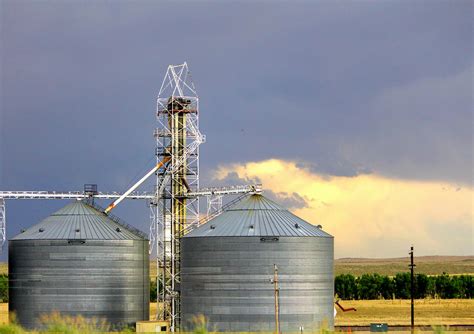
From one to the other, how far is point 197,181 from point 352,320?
34.0 metres

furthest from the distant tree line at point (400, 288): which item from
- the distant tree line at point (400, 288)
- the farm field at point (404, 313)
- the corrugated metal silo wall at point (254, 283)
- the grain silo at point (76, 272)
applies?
the corrugated metal silo wall at point (254, 283)

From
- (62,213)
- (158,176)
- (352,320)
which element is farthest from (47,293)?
(352,320)

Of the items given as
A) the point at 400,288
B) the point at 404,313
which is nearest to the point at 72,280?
the point at 404,313

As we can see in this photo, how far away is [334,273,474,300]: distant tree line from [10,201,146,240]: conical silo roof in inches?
3374

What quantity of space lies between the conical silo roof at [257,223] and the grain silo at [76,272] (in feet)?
37.4

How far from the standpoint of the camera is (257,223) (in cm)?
8894

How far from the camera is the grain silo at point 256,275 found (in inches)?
3356

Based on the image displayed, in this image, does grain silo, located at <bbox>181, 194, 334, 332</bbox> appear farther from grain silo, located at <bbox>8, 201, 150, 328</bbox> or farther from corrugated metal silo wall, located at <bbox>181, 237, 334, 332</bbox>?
grain silo, located at <bbox>8, 201, 150, 328</bbox>

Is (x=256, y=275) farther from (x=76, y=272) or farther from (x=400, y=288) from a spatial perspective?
(x=400, y=288)

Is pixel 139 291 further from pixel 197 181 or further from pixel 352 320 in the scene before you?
pixel 352 320

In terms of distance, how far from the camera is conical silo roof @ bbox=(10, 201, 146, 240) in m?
97.8

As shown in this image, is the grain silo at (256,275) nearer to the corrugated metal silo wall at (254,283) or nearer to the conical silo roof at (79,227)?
the corrugated metal silo wall at (254,283)

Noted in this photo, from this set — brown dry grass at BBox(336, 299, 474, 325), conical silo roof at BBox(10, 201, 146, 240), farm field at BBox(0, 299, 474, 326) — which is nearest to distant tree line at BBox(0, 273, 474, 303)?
brown dry grass at BBox(336, 299, 474, 325)

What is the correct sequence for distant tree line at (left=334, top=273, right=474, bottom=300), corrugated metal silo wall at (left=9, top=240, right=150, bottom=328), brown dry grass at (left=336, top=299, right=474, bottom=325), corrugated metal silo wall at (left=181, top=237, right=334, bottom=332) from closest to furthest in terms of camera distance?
corrugated metal silo wall at (left=181, top=237, right=334, bottom=332), corrugated metal silo wall at (left=9, top=240, right=150, bottom=328), brown dry grass at (left=336, top=299, right=474, bottom=325), distant tree line at (left=334, top=273, right=474, bottom=300)
